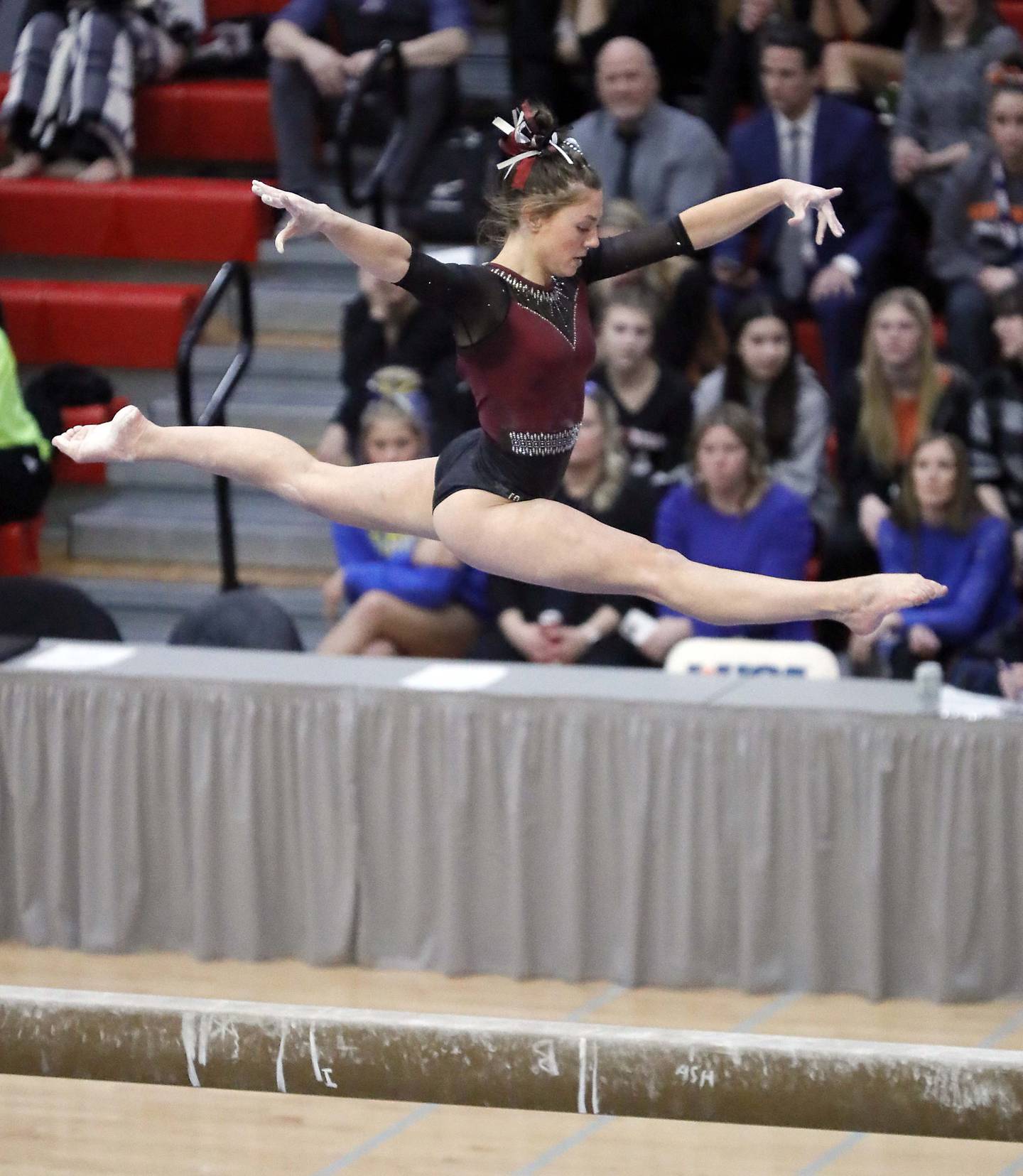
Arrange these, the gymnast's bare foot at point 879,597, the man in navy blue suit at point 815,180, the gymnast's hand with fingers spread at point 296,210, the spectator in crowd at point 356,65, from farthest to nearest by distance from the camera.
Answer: the spectator in crowd at point 356,65 < the man in navy blue suit at point 815,180 < the gymnast's bare foot at point 879,597 < the gymnast's hand with fingers spread at point 296,210

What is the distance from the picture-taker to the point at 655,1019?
5656 millimetres

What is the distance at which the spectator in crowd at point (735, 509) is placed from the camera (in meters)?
6.04

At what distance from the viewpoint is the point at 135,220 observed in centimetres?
842

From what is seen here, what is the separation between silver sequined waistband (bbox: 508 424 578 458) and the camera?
333 cm

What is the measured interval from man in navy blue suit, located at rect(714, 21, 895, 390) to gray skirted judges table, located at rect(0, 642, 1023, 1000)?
1.61m

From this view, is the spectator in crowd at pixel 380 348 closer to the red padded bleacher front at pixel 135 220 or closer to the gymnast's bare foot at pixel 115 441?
the red padded bleacher front at pixel 135 220

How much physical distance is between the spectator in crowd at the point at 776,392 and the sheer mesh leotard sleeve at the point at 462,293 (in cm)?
321

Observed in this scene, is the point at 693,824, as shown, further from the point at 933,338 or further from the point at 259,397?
the point at 259,397

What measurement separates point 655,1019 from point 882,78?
3844 millimetres

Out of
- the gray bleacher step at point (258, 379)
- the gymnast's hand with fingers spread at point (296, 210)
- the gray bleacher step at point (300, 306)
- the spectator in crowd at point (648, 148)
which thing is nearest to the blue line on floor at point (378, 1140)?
the gymnast's hand with fingers spread at point (296, 210)

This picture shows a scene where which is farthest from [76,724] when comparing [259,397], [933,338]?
[933,338]

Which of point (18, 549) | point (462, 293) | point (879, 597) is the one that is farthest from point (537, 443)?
point (18, 549)

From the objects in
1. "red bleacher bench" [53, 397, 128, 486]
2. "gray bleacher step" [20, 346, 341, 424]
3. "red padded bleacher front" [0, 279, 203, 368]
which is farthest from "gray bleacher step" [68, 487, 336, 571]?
"red padded bleacher front" [0, 279, 203, 368]

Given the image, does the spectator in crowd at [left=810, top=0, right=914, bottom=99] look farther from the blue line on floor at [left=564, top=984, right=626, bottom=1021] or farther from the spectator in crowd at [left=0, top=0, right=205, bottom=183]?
the blue line on floor at [left=564, top=984, right=626, bottom=1021]
